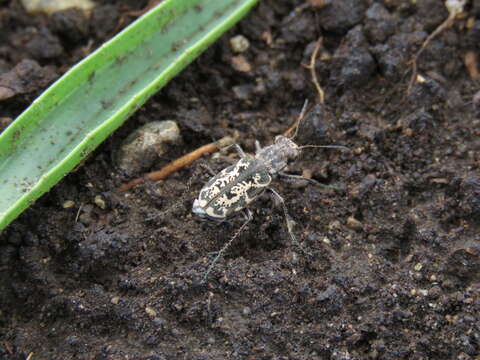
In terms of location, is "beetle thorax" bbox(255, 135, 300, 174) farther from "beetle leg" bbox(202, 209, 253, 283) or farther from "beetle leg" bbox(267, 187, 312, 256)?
"beetle leg" bbox(202, 209, 253, 283)

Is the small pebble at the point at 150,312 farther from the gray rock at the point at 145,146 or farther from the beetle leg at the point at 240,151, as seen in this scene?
the beetle leg at the point at 240,151

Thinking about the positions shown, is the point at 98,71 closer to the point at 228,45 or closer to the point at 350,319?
the point at 228,45

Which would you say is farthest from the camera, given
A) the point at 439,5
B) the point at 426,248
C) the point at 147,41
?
the point at 439,5

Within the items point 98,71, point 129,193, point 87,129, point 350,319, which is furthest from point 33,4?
point 350,319

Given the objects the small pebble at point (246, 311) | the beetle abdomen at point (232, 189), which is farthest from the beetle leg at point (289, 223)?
the small pebble at point (246, 311)

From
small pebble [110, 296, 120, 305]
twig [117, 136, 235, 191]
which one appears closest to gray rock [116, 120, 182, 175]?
twig [117, 136, 235, 191]
